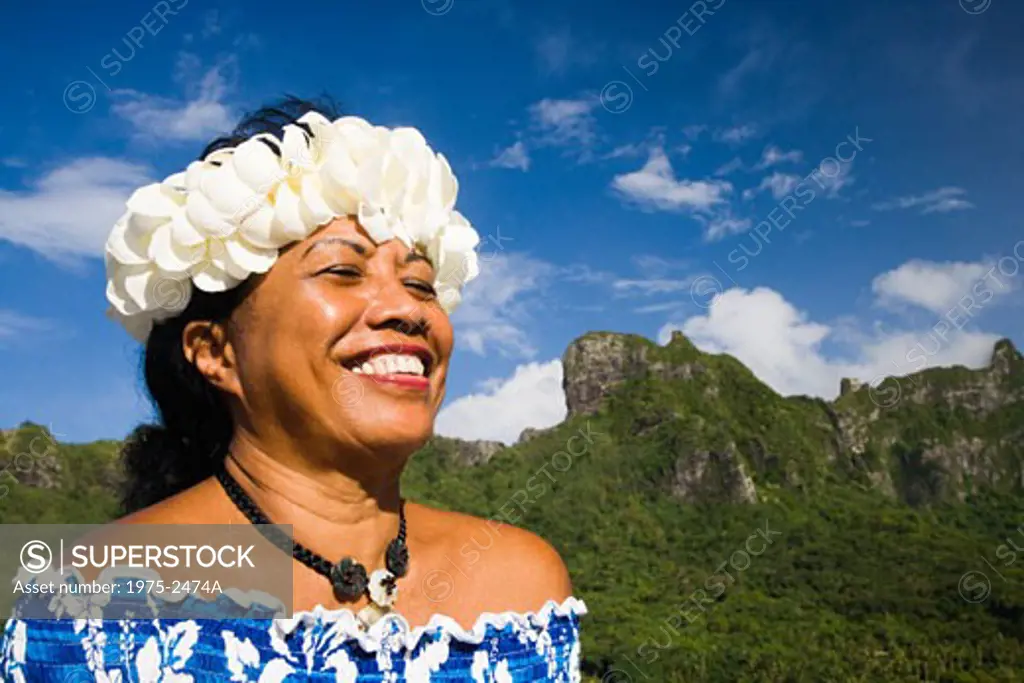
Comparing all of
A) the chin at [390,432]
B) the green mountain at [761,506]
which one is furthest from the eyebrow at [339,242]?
the green mountain at [761,506]

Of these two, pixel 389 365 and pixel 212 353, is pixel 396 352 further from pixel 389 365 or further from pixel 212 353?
pixel 212 353

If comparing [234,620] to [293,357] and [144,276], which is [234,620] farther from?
[144,276]

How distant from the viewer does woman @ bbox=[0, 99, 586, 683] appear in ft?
5.72

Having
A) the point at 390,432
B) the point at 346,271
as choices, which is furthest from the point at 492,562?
the point at 346,271

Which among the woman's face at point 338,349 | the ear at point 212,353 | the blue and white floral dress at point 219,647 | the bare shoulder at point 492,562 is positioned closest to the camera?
the blue and white floral dress at point 219,647

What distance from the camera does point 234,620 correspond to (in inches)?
68.2

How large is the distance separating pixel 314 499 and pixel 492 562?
1.62ft

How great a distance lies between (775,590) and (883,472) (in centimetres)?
2806

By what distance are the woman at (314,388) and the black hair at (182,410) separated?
0.01 m

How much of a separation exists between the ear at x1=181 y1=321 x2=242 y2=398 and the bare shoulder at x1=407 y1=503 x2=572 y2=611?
58 centimetres

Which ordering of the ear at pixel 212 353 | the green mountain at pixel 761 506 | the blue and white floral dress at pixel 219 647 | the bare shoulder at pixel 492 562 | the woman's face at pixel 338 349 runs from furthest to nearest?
1. the green mountain at pixel 761 506
2. the bare shoulder at pixel 492 562
3. the ear at pixel 212 353
4. the woman's face at pixel 338 349
5. the blue and white floral dress at pixel 219 647

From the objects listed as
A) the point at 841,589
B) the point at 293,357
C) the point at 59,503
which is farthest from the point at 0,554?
the point at 841,589

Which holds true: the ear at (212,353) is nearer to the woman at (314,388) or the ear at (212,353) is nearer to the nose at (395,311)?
the woman at (314,388)

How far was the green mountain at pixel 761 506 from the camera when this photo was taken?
50.6m
